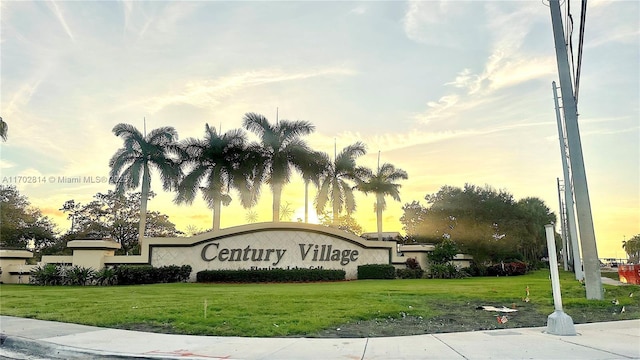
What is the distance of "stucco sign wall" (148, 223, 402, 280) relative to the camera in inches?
1079

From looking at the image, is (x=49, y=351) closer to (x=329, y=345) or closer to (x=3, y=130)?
(x=329, y=345)

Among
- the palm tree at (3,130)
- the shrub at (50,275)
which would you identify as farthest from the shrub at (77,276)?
the palm tree at (3,130)

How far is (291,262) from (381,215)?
1535 cm

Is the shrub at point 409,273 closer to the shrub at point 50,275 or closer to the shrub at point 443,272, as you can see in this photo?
the shrub at point 443,272

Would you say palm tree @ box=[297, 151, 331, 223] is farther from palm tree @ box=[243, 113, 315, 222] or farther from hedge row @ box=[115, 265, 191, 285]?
hedge row @ box=[115, 265, 191, 285]

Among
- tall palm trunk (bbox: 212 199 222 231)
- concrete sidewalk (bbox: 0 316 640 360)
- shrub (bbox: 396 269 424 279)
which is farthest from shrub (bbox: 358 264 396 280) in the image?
concrete sidewalk (bbox: 0 316 640 360)

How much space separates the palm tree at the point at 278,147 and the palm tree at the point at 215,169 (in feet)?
4.40

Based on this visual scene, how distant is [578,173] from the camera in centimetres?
1419

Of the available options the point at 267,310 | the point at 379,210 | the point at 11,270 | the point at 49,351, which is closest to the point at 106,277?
the point at 11,270

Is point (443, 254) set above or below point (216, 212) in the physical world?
below

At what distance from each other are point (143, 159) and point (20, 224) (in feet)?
72.3

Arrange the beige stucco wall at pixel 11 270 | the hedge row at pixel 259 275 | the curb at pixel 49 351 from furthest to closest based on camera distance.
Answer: the beige stucco wall at pixel 11 270 → the hedge row at pixel 259 275 → the curb at pixel 49 351

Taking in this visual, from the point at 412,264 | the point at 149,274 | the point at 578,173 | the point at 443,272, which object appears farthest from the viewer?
the point at 412,264

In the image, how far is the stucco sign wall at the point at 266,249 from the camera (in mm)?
27406
